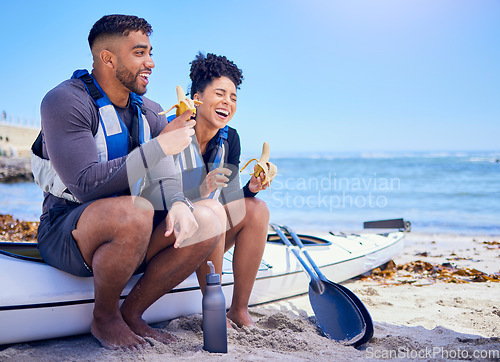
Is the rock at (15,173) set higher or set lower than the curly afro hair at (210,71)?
lower

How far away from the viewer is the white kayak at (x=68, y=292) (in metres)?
2.05

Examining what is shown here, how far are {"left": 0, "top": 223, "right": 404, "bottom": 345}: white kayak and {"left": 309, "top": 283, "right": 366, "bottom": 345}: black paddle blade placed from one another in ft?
1.66

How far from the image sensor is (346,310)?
2.55 metres

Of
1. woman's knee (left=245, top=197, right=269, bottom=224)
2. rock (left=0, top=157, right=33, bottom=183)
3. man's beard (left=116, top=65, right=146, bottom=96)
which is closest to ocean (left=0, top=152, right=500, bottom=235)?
rock (left=0, top=157, right=33, bottom=183)

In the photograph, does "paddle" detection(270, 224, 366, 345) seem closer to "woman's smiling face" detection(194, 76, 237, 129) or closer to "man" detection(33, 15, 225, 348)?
"man" detection(33, 15, 225, 348)

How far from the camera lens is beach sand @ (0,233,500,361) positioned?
1.92 meters

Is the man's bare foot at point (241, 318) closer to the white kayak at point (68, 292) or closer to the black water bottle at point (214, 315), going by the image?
the white kayak at point (68, 292)

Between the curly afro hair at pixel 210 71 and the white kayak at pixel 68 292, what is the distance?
1.24 metres

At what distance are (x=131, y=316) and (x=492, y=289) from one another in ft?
10.1

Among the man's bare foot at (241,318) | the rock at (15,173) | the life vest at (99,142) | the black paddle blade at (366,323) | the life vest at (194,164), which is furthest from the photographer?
the rock at (15,173)

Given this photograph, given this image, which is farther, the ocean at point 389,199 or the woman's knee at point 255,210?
the ocean at point 389,199

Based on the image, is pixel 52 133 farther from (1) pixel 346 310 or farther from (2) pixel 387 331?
(2) pixel 387 331

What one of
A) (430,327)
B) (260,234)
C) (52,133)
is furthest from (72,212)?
(430,327)

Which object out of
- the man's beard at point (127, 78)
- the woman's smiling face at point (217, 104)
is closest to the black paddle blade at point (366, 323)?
the woman's smiling face at point (217, 104)
